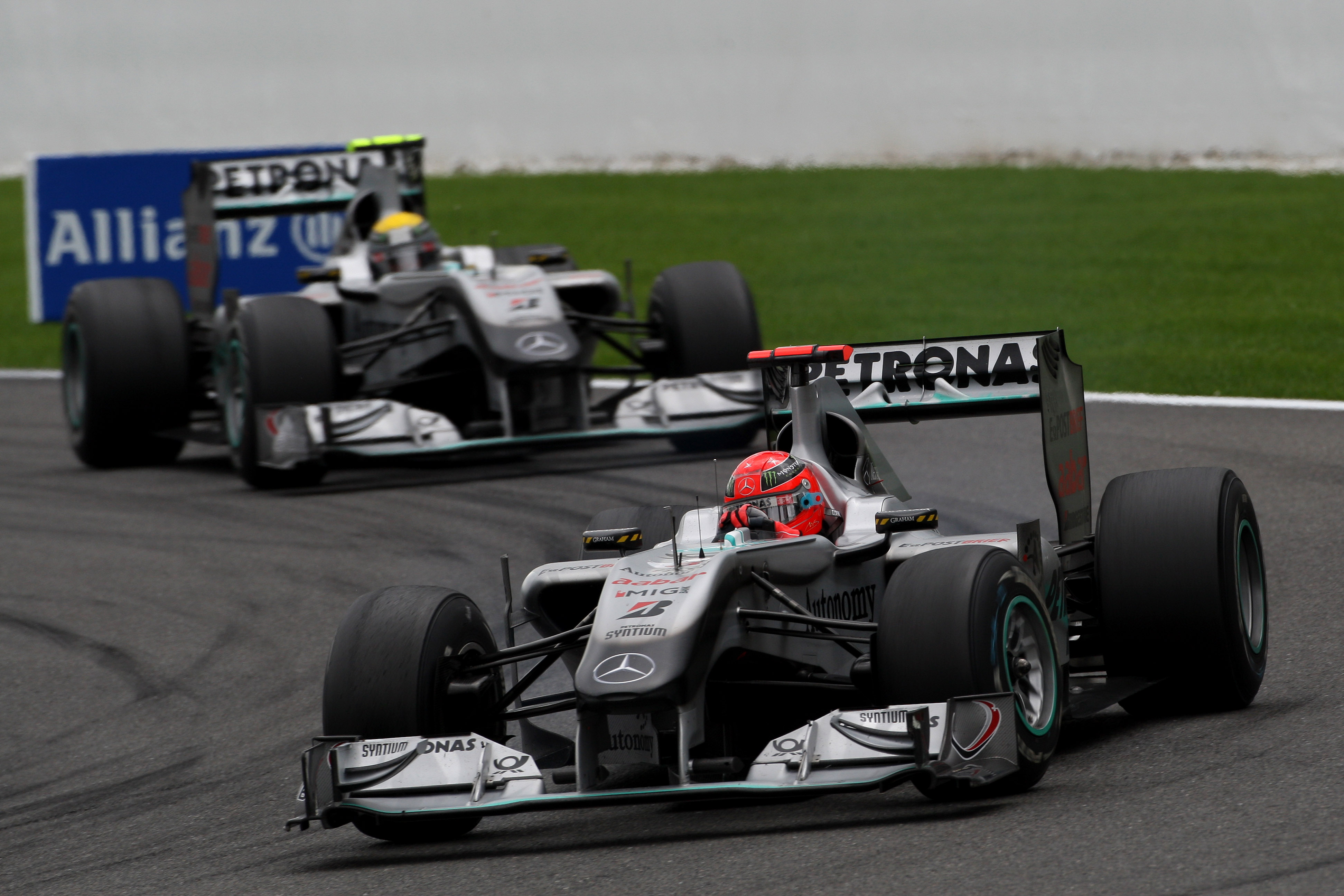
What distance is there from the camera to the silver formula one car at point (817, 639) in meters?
5.69

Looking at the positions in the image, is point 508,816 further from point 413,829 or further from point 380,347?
point 380,347

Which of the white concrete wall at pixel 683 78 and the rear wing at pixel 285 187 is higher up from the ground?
the white concrete wall at pixel 683 78

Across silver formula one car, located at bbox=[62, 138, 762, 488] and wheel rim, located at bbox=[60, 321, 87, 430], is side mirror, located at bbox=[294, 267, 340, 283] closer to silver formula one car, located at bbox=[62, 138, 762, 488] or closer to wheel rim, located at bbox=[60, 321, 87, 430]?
silver formula one car, located at bbox=[62, 138, 762, 488]

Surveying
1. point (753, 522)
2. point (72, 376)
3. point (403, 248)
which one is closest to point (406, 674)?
point (753, 522)

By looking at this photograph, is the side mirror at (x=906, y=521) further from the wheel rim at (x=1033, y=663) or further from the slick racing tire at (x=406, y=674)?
the slick racing tire at (x=406, y=674)

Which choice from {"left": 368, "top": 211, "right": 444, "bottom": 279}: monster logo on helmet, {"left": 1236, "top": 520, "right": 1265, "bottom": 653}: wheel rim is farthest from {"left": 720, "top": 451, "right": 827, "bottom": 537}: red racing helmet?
{"left": 368, "top": 211, "right": 444, "bottom": 279}: monster logo on helmet

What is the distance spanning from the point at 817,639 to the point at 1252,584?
179 cm

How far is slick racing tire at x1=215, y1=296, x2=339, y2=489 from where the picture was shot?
13.0 meters

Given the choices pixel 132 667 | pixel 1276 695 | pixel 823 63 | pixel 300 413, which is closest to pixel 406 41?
pixel 823 63

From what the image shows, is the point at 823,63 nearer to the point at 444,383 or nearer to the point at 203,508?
the point at 444,383

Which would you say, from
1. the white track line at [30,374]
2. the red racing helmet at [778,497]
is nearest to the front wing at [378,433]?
the red racing helmet at [778,497]

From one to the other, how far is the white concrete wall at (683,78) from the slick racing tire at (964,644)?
1621cm

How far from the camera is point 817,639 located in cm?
639

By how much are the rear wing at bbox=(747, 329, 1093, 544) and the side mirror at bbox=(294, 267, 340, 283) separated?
748 cm
